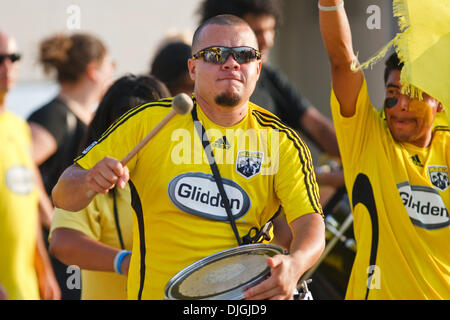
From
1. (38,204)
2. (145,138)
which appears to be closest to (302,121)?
(38,204)

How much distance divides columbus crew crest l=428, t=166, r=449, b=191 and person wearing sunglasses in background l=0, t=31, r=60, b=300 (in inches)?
88.4

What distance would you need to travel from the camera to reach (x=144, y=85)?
3.98 metres

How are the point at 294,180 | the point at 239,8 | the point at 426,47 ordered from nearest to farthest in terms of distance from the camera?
the point at 294,180 < the point at 426,47 < the point at 239,8

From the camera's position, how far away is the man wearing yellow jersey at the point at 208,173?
10.2ft

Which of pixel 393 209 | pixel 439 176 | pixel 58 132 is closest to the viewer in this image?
pixel 393 209

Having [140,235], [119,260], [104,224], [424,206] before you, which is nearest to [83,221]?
[104,224]

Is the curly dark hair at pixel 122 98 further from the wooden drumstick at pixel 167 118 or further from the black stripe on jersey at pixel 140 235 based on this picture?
the wooden drumstick at pixel 167 118

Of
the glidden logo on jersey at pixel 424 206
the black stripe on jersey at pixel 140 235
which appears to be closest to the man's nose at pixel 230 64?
the black stripe on jersey at pixel 140 235

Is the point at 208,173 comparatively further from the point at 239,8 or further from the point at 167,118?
the point at 239,8

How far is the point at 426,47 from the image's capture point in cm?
348

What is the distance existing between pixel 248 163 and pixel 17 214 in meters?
2.01

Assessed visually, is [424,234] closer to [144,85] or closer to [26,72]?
[144,85]

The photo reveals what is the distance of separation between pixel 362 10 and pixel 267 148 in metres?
5.93
